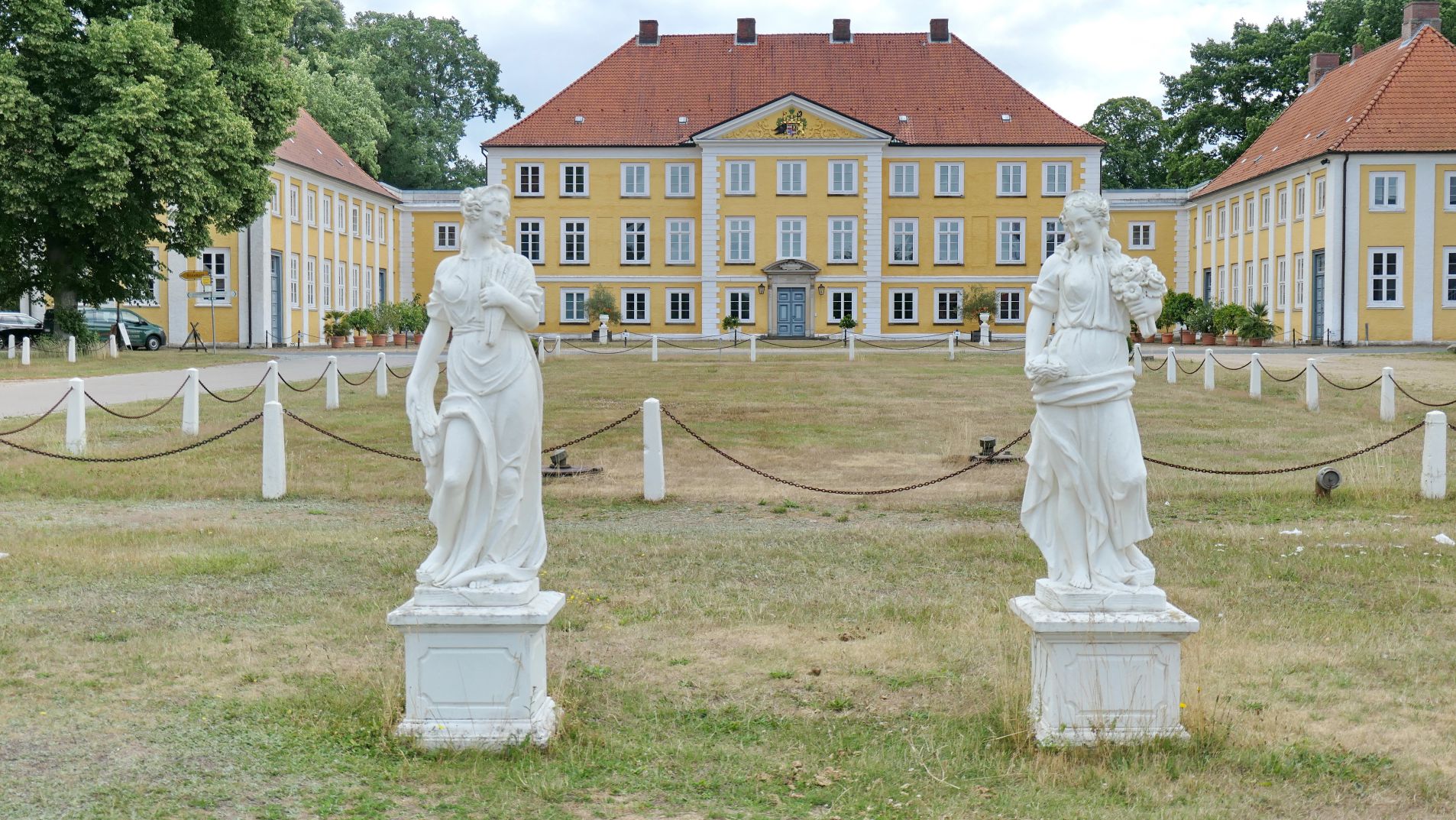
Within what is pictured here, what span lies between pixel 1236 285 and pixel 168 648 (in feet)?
191

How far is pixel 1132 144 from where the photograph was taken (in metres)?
78.1

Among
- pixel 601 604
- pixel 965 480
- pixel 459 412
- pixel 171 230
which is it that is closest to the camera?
pixel 459 412

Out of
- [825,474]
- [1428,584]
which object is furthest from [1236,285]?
[1428,584]

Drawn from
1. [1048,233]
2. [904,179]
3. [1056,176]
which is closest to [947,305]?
[1048,233]

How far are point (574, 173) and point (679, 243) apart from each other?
5.97 m

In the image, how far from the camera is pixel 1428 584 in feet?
29.9

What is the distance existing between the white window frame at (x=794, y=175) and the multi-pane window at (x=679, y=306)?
6523mm

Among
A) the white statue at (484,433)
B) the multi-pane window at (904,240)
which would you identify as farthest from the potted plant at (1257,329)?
the white statue at (484,433)

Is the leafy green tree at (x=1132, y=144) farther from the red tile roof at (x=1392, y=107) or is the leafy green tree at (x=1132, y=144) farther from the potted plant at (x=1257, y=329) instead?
the potted plant at (x=1257, y=329)

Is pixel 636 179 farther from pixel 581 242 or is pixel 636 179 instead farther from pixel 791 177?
pixel 791 177

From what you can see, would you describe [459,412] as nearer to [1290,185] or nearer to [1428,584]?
[1428,584]

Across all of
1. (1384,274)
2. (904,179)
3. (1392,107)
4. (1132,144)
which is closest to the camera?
(1384,274)

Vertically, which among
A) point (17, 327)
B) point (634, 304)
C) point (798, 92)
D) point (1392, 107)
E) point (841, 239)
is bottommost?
point (17, 327)

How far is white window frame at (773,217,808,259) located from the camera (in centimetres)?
6419
